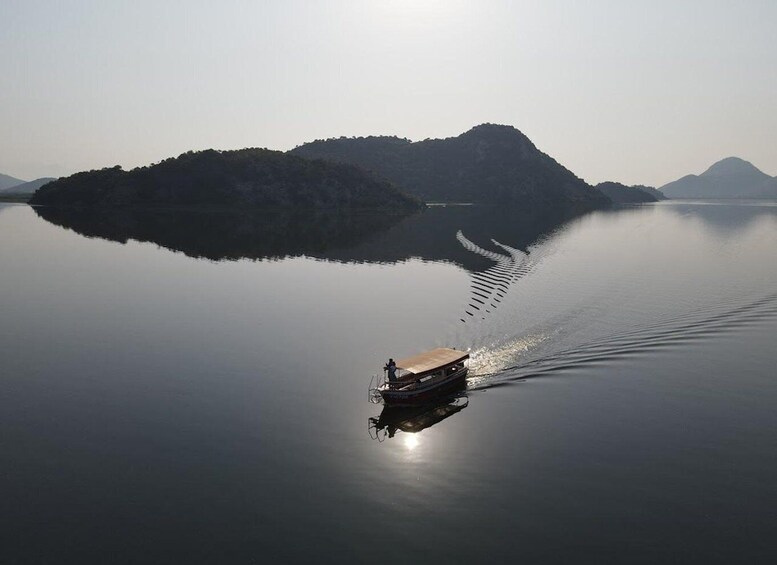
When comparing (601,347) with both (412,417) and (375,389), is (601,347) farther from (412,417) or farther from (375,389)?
(375,389)

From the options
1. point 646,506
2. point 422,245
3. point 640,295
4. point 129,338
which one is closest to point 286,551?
point 646,506

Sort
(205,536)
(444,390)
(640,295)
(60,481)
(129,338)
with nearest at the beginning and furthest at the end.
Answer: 1. (205,536)
2. (60,481)
3. (444,390)
4. (129,338)
5. (640,295)

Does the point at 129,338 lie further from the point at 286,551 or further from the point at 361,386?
the point at 286,551

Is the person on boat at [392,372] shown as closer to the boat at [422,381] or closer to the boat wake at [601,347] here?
the boat at [422,381]

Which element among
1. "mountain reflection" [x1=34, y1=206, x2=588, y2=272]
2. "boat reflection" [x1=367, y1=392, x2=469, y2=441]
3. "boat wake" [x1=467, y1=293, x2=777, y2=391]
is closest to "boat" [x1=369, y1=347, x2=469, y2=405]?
"boat reflection" [x1=367, y1=392, x2=469, y2=441]

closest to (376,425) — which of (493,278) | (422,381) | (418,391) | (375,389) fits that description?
(375,389)

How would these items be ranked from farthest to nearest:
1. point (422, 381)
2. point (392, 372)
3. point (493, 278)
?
point (493, 278) → point (422, 381) → point (392, 372)

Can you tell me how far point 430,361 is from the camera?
43.2 m

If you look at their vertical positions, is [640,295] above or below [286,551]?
above

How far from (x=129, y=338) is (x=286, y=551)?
3951cm

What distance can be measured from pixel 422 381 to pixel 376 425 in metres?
6.22

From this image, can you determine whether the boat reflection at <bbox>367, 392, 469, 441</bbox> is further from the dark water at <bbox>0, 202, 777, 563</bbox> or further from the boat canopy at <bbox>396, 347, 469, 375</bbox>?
the boat canopy at <bbox>396, 347, 469, 375</bbox>

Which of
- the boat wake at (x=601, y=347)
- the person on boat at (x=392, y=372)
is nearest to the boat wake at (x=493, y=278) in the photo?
the boat wake at (x=601, y=347)

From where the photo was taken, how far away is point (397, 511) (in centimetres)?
2694
